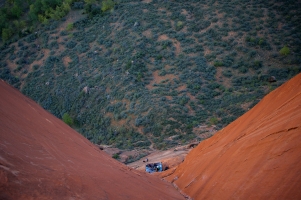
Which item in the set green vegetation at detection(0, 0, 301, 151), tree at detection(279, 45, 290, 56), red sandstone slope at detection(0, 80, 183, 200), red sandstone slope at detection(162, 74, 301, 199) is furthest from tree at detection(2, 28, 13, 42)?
Answer: red sandstone slope at detection(162, 74, 301, 199)

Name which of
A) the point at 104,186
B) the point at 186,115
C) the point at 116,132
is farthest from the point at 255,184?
the point at 116,132

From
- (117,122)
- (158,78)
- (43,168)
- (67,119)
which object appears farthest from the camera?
(158,78)

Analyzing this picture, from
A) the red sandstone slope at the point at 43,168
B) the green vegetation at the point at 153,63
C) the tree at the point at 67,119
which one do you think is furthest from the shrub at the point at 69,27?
the red sandstone slope at the point at 43,168

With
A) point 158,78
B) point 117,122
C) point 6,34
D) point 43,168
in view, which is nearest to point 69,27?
point 6,34

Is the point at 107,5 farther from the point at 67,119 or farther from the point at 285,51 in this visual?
the point at 285,51

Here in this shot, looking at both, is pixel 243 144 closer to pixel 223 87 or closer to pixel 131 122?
pixel 131 122

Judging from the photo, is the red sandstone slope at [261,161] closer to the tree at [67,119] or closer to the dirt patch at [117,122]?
the dirt patch at [117,122]
